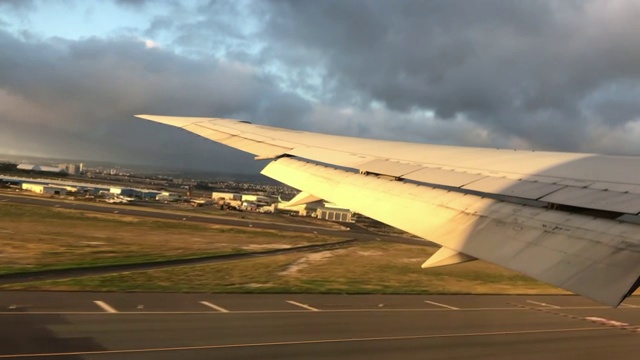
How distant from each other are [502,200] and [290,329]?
33.0ft

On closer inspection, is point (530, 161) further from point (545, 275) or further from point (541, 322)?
point (541, 322)

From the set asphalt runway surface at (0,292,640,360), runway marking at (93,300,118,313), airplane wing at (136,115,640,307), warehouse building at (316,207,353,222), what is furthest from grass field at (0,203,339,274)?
warehouse building at (316,207,353,222)

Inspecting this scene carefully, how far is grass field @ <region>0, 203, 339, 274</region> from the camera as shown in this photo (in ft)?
73.2

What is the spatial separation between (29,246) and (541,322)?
23.7 m

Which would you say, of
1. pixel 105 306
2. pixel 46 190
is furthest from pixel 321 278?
pixel 46 190

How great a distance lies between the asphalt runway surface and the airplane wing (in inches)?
233

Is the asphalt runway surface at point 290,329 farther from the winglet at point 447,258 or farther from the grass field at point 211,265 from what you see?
the winglet at point 447,258

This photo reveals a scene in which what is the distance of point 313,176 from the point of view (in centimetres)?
635

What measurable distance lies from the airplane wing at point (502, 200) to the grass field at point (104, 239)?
17.3 m

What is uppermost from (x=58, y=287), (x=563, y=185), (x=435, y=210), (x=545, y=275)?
(x=563, y=185)

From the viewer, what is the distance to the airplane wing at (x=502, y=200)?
285 cm

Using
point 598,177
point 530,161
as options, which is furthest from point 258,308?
point 598,177

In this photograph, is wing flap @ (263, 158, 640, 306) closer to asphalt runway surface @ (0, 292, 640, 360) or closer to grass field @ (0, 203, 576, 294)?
asphalt runway surface @ (0, 292, 640, 360)

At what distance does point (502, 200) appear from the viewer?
4.17 meters
